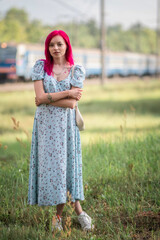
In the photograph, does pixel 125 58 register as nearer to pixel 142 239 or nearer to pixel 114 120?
pixel 114 120

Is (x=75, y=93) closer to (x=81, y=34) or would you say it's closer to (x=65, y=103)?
(x=65, y=103)

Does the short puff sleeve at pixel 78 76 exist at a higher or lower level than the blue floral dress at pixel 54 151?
higher

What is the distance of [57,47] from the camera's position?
Result: 3027 millimetres

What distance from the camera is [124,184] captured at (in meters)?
4.14

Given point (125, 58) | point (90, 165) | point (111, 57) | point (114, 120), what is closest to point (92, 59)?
point (111, 57)

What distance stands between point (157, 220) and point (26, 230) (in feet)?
3.85

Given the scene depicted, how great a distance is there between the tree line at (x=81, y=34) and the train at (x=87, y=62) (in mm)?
5216

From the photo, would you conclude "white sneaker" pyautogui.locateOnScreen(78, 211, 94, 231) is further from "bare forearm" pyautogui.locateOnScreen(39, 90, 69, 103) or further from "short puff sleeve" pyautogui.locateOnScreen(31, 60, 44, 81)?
"short puff sleeve" pyautogui.locateOnScreen(31, 60, 44, 81)

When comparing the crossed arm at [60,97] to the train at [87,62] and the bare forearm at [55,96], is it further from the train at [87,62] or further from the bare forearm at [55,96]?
the train at [87,62]

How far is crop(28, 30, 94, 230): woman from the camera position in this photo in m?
2.98

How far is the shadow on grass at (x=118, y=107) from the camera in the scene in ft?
37.1

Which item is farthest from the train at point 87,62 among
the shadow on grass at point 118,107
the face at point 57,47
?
the shadow on grass at point 118,107

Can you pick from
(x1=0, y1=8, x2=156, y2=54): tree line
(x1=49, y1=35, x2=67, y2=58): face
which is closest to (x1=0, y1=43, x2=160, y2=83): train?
(x1=49, y1=35, x2=67, y2=58): face

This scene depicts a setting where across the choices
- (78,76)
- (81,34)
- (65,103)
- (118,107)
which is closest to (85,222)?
(65,103)
